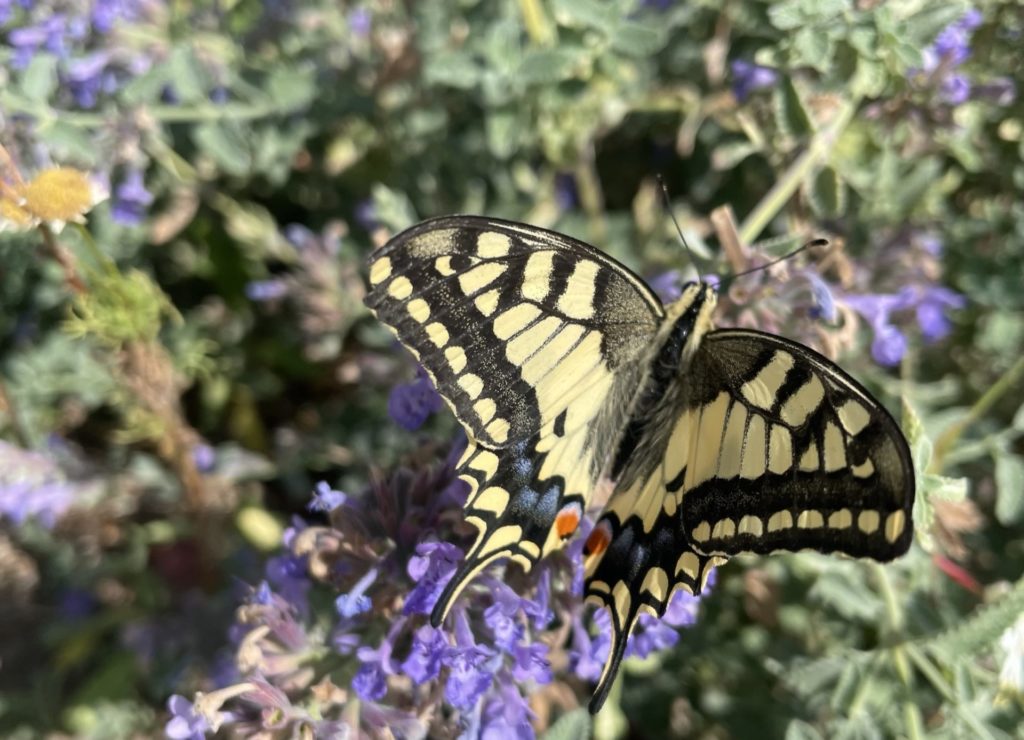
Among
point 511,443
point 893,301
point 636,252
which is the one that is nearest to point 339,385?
point 636,252

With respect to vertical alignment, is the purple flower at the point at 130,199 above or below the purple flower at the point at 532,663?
above

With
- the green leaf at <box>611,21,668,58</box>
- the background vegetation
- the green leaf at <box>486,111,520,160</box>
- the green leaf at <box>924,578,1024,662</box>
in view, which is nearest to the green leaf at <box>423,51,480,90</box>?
the background vegetation

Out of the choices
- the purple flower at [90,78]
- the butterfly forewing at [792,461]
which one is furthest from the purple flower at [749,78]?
the purple flower at [90,78]

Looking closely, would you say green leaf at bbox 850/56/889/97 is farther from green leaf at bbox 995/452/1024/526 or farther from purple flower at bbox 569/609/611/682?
purple flower at bbox 569/609/611/682

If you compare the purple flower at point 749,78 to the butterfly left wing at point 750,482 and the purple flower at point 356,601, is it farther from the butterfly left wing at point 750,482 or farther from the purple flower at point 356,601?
the purple flower at point 356,601

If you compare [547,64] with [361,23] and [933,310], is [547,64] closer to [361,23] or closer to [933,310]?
[361,23]

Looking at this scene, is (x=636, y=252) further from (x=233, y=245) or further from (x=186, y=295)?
(x=186, y=295)

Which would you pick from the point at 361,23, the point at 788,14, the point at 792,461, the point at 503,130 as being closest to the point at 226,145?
the point at 361,23
